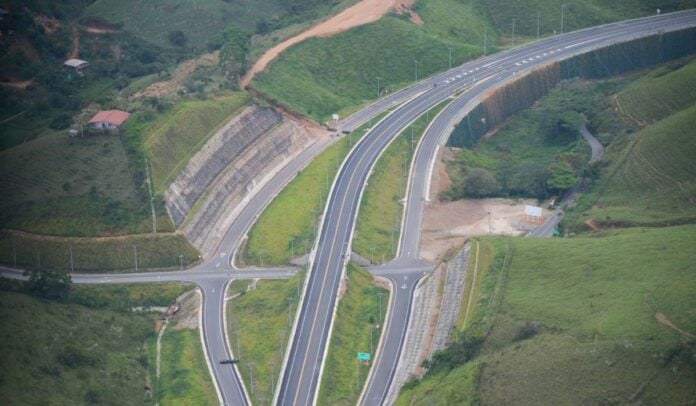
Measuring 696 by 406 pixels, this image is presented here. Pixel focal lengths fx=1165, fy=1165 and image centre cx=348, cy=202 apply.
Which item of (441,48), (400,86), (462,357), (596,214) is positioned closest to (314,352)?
(462,357)

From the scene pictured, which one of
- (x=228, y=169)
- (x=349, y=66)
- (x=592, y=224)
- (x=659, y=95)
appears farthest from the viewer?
(x=349, y=66)

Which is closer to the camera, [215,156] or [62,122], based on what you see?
[215,156]

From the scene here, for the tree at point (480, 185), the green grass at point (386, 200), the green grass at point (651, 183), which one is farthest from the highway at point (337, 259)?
the green grass at point (651, 183)

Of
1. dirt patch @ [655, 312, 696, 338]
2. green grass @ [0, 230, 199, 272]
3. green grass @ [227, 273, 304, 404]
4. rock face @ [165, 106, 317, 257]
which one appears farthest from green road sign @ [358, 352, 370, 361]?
dirt patch @ [655, 312, 696, 338]

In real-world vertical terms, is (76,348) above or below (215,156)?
below

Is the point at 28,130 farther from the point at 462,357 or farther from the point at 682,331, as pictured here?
the point at 682,331

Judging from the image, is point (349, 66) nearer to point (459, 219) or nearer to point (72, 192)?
point (459, 219)

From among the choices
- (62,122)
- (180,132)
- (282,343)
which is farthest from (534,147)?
(62,122)
